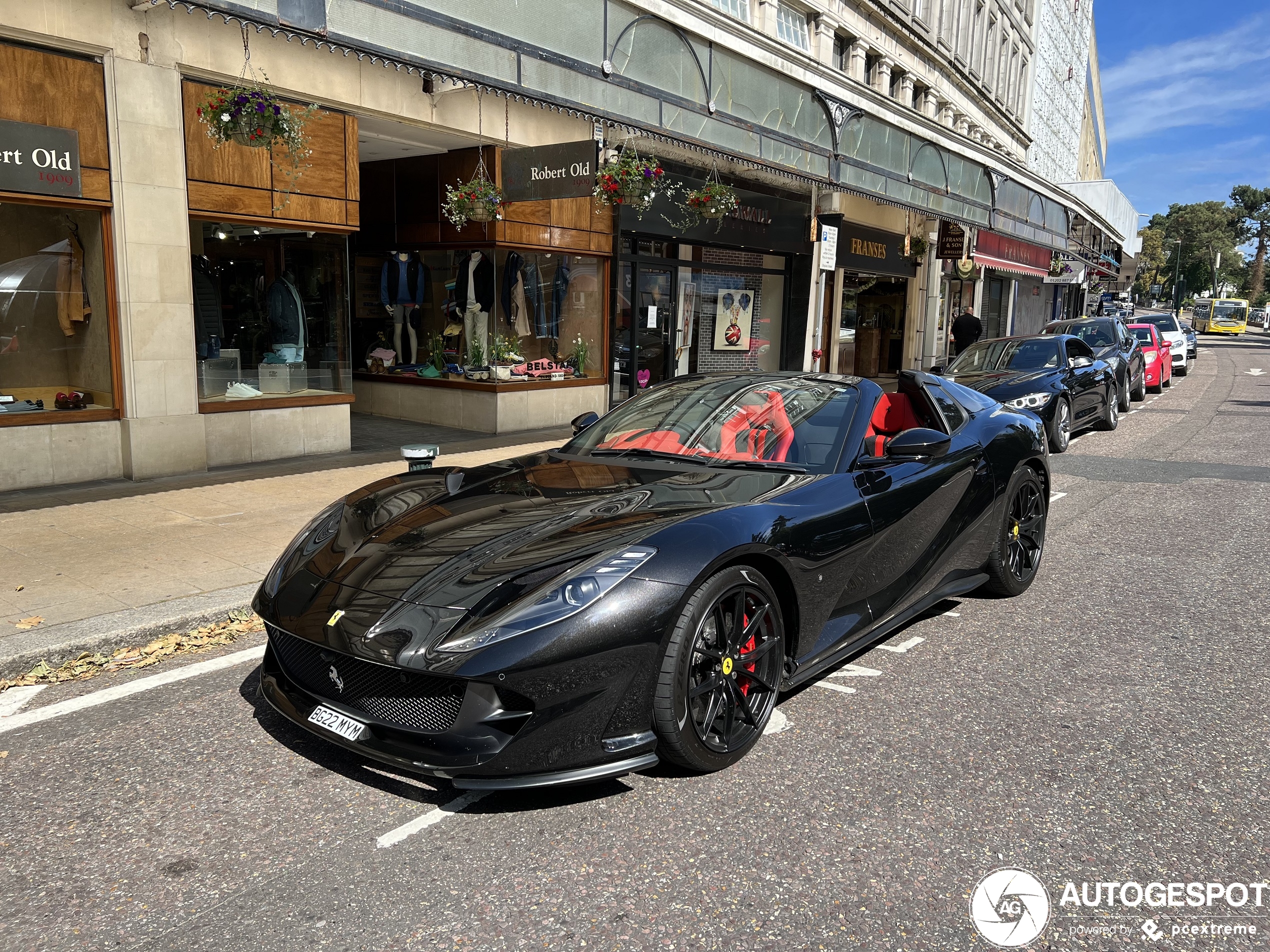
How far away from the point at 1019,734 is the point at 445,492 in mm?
2532

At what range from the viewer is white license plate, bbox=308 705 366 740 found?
2.96 m

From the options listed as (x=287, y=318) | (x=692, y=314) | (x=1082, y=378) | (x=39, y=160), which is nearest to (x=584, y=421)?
(x=39, y=160)

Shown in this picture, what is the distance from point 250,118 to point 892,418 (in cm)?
621

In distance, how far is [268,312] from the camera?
10.2 m

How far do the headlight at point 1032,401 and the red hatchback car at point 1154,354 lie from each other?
997 centimetres

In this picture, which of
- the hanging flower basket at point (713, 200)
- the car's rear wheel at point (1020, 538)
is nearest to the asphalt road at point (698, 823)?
the car's rear wheel at point (1020, 538)

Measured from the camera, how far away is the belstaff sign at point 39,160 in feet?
24.9

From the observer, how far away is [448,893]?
8.54 ft

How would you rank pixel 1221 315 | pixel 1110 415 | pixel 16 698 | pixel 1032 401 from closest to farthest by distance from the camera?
pixel 16 698 < pixel 1032 401 < pixel 1110 415 < pixel 1221 315

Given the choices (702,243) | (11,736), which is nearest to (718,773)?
(11,736)

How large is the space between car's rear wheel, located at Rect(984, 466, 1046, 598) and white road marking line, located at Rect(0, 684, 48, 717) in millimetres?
4795

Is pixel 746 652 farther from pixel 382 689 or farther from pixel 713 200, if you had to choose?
pixel 713 200

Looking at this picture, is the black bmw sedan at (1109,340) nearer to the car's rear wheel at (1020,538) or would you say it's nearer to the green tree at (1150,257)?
the car's rear wheel at (1020,538)

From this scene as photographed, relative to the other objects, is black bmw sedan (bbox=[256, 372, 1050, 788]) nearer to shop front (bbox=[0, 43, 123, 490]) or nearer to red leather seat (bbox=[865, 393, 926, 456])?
red leather seat (bbox=[865, 393, 926, 456])
